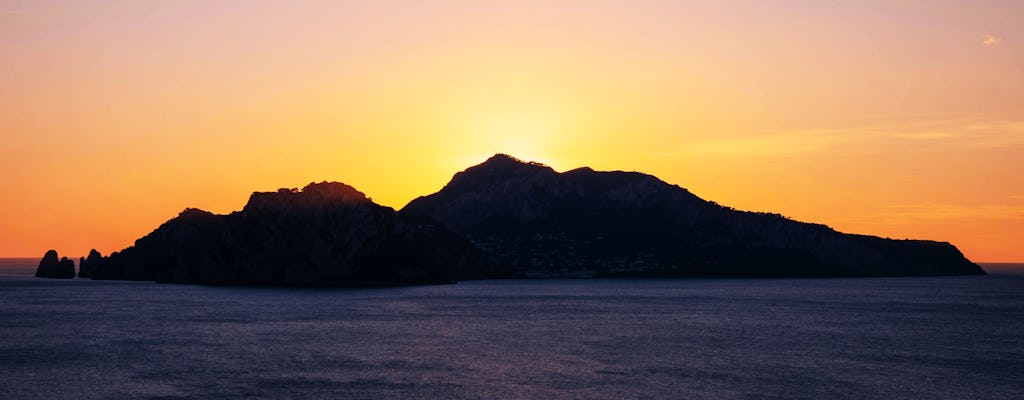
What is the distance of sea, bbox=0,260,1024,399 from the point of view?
79.8 meters

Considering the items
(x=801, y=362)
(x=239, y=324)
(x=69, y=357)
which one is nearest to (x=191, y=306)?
(x=239, y=324)

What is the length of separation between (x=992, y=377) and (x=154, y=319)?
113m

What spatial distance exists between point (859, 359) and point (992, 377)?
14.6 metres

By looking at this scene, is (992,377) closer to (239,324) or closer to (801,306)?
(239,324)

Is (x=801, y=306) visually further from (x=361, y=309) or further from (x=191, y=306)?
(x=191, y=306)

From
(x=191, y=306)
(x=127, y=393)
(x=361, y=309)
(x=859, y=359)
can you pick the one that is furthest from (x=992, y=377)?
(x=191, y=306)

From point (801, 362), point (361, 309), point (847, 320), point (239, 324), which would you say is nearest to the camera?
point (801, 362)

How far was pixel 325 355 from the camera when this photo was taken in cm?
10194

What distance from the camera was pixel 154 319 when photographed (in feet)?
488

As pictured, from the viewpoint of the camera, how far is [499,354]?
10238 centimetres

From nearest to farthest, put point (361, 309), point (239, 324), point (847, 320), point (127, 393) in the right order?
point (127, 393)
point (239, 324)
point (847, 320)
point (361, 309)

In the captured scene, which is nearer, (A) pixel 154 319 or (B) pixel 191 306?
(A) pixel 154 319

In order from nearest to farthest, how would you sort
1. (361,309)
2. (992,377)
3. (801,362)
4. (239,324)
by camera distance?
(992,377), (801,362), (239,324), (361,309)

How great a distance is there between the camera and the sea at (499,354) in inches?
3142
